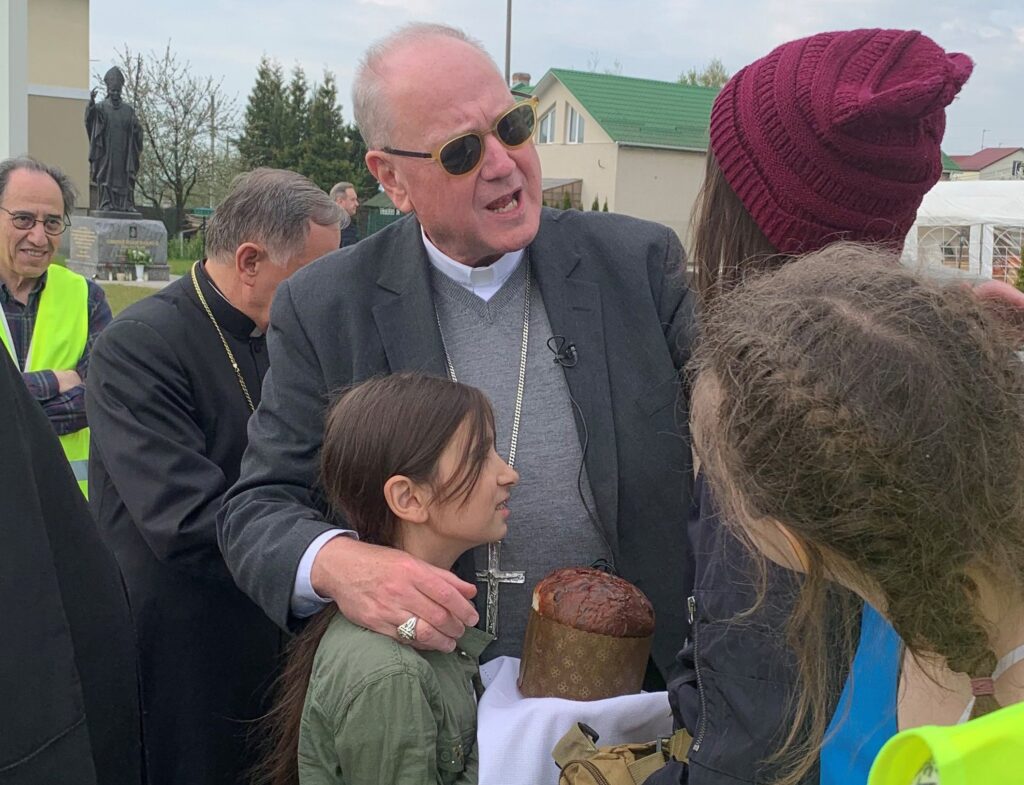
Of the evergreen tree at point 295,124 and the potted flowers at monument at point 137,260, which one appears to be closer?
the potted flowers at monument at point 137,260

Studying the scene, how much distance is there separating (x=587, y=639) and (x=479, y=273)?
3.27 ft

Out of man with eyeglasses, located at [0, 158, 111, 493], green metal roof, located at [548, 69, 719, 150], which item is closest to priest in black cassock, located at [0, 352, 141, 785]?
man with eyeglasses, located at [0, 158, 111, 493]

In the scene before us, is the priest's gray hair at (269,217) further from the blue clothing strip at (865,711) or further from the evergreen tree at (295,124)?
the evergreen tree at (295,124)

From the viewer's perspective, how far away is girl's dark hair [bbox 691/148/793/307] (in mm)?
1751

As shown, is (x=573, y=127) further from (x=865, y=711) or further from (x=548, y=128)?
(x=865, y=711)

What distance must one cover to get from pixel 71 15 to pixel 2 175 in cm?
2725

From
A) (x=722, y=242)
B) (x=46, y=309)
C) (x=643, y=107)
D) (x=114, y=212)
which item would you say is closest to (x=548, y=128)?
(x=643, y=107)

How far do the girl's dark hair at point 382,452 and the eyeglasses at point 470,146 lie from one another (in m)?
0.56

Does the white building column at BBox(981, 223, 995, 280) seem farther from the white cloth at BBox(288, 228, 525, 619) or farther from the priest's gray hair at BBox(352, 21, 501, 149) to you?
the priest's gray hair at BBox(352, 21, 501, 149)

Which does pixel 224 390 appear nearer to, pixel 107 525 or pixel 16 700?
pixel 107 525

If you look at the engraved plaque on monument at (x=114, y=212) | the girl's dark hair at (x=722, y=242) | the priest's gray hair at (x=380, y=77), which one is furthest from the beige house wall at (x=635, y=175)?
the girl's dark hair at (x=722, y=242)

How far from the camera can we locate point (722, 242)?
1808mm

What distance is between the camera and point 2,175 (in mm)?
4902

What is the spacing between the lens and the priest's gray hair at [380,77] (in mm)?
2514
